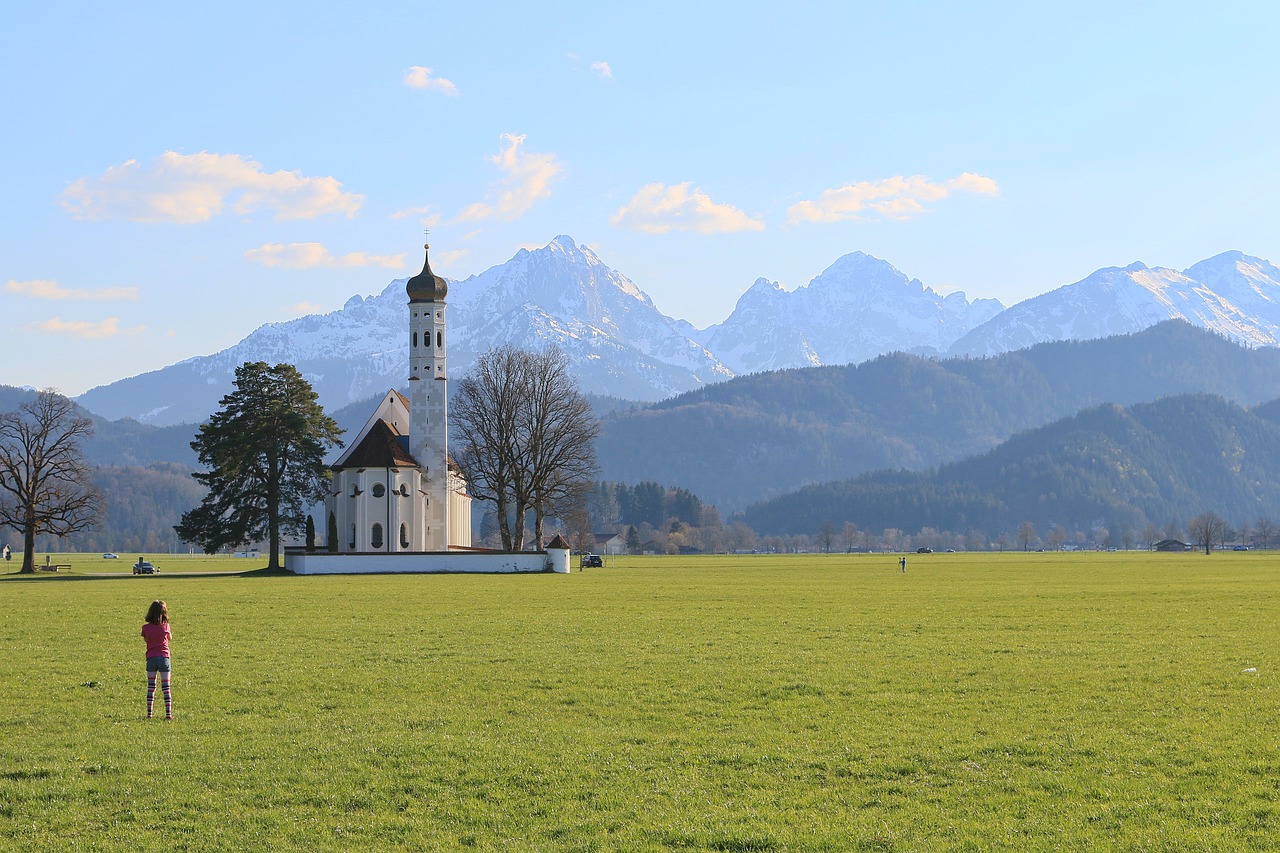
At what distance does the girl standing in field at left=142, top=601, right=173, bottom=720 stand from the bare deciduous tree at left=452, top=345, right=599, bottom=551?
64.8m

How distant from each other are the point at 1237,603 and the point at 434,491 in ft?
198

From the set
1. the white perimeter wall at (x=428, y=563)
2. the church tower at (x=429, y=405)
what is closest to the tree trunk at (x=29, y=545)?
the white perimeter wall at (x=428, y=563)

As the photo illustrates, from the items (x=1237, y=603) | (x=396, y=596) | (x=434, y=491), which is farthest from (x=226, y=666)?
(x=434, y=491)

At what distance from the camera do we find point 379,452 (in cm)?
8744

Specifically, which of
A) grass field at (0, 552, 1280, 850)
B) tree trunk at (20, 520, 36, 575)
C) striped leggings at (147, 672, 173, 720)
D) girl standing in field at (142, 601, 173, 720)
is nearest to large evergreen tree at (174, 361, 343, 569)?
tree trunk at (20, 520, 36, 575)

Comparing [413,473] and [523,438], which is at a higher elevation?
[523,438]

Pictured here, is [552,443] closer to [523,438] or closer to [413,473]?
[523,438]

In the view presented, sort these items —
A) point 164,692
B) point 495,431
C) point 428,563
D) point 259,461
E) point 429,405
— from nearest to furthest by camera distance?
point 164,692, point 428,563, point 259,461, point 495,431, point 429,405

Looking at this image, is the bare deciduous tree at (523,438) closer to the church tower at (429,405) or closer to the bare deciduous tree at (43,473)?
the church tower at (429,405)

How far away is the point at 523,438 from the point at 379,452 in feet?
33.8

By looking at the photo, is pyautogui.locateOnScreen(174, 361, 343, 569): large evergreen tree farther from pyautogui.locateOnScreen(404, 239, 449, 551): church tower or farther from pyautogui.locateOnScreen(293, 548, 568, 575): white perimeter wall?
pyautogui.locateOnScreen(404, 239, 449, 551): church tower

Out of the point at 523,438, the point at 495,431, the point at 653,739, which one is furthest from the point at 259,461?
the point at 653,739

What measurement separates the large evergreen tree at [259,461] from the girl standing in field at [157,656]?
6054cm

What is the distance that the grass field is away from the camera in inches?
445
